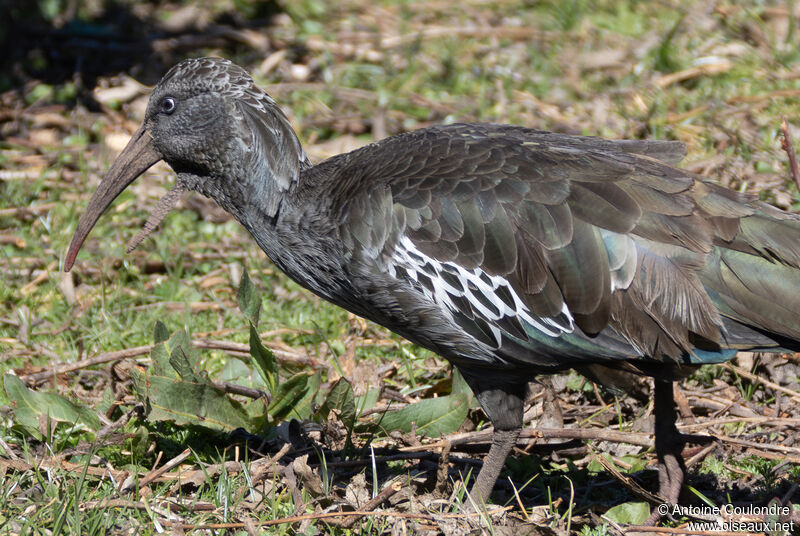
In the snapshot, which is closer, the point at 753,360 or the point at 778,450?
the point at 778,450

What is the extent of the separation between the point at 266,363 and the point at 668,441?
1856 millimetres

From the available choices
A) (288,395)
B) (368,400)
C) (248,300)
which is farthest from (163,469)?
(368,400)

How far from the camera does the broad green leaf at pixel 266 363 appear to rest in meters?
4.61

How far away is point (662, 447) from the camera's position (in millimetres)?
4328

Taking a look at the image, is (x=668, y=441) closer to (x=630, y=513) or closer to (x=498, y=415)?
(x=630, y=513)

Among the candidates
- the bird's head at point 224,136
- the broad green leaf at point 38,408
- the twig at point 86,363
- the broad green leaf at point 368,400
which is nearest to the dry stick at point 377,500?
Result: the broad green leaf at point 368,400

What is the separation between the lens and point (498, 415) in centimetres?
418

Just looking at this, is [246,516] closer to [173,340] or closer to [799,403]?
[173,340]

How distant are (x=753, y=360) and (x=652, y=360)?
1.52m

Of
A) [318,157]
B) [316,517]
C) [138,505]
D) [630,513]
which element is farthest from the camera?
[318,157]

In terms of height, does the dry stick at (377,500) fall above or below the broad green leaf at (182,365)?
below

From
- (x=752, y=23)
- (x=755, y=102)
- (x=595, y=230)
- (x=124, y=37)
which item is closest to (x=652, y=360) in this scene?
(x=595, y=230)

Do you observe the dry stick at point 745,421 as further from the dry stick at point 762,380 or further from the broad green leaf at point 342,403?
the broad green leaf at point 342,403

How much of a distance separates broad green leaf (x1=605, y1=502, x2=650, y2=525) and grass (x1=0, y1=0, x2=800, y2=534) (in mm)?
146
